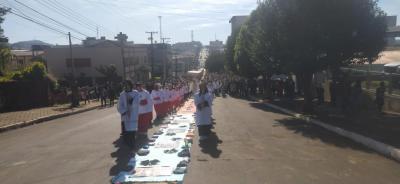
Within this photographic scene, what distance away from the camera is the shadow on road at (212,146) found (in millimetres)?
11680

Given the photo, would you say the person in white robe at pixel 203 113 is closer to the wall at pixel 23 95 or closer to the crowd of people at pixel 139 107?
the crowd of people at pixel 139 107

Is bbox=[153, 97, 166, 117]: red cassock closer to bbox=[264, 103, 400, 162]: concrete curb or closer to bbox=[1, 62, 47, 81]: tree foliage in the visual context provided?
bbox=[264, 103, 400, 162]: concrete curb

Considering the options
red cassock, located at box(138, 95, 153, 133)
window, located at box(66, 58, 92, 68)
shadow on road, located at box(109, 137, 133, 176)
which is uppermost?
window, located at box(66, 58, 92, 68)

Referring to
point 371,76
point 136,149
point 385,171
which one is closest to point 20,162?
point 136,149

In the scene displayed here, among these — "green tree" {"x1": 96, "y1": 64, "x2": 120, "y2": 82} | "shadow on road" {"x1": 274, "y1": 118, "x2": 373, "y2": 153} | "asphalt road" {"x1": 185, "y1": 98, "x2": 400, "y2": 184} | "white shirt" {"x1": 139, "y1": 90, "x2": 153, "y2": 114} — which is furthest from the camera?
"green tree" {"x1": 96, "y1": 64, "x2": 120, "y2": 82}

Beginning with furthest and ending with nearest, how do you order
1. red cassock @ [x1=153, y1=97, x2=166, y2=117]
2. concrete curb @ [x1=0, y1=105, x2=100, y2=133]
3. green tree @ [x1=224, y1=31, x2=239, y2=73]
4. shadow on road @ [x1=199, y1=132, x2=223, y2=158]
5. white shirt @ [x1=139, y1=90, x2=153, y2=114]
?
green tree @ [x1=224, y1=31, x2=239, y2=73]
red cassock @ [x1=153, y1=97, x2=166, y2=117]
concrete curb @ [x1=0, y1=105, x2=100, y2=133]
white shirt @ [x1=139, y1=90, x2=153, y2=114]
shadow on road @ [x1=199, y1=132, x2=223, y2=158]

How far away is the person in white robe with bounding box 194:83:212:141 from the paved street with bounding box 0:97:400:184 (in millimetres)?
554

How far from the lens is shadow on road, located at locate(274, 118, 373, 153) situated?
13430 millimetres

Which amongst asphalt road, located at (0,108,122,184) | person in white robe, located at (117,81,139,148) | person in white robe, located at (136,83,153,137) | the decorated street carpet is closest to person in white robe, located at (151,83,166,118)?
asphalt road, located at (0,108,122,184)

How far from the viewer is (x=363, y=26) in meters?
23.3

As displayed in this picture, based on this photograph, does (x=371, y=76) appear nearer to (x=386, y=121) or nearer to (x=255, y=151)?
(x=386, y=121)

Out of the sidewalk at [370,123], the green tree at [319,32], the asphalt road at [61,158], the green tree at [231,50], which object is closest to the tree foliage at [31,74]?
A: the green tree at [319,32]

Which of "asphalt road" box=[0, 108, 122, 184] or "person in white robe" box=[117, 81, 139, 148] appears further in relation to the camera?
"person in white robe" box=[117, 81, 139, 148]

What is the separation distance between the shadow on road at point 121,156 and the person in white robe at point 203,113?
2312 mm
